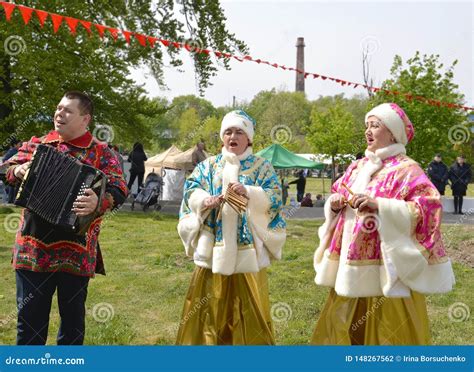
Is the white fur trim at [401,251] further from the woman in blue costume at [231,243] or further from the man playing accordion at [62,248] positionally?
the man playing accordion at [62,248]

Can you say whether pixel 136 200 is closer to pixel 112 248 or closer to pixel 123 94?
pixel 123 94

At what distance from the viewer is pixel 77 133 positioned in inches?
157

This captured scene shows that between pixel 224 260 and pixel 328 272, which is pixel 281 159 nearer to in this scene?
pixel 224 260

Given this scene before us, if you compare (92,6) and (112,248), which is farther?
(92,6)

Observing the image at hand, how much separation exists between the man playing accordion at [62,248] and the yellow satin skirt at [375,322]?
1800mm

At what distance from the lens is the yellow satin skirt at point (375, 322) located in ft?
13.1

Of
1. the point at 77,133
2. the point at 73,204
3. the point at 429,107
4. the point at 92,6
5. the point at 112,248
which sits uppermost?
the point at 92,6

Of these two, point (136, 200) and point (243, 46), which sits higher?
point (243, 46)

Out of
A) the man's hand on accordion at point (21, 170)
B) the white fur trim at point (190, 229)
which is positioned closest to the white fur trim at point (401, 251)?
the white fur trim at point (190, 229)

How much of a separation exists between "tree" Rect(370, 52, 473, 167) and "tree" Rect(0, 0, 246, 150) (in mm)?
5077

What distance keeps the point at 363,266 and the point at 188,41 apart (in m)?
13.7

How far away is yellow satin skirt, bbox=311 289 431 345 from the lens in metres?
3.99

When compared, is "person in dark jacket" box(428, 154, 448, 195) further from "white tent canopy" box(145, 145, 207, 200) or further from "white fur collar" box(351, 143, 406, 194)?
"white fur collar" box(351, 143, 406, 194)

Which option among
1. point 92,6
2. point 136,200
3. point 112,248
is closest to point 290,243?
point 112,248
